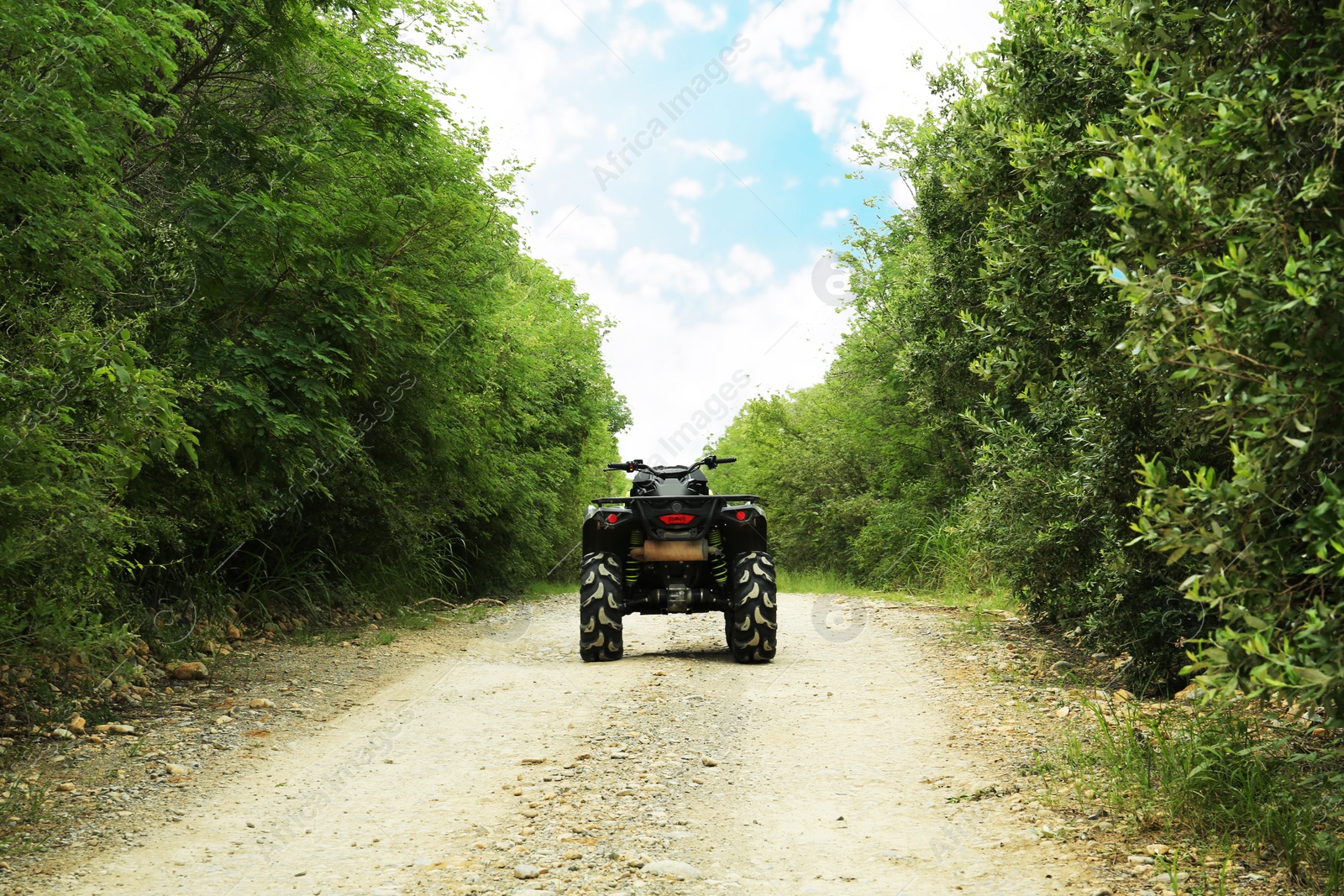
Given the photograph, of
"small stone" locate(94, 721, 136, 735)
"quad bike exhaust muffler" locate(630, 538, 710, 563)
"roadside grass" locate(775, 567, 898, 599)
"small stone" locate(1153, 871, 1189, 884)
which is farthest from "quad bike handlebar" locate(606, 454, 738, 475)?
"roadside grass" locate(775, 567, 898, 599)

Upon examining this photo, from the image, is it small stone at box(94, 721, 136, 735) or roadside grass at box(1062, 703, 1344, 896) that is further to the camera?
small stone at box(94, 721, 136, 735)

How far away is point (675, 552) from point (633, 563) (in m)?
0.74

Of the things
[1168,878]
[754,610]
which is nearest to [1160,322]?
[1168,878]

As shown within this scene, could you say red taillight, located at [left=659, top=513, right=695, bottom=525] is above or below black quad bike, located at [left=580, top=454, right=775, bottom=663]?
above

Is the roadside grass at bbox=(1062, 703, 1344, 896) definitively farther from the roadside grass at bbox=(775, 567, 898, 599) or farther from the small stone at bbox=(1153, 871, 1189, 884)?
the roadside grass at bbox=(775, 567, 898, 599)

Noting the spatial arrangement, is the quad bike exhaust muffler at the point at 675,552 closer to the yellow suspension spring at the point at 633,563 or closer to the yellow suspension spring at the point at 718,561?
the yellow suspension spring at the point at 633,563

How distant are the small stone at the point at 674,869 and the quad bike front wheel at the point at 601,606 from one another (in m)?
5.22

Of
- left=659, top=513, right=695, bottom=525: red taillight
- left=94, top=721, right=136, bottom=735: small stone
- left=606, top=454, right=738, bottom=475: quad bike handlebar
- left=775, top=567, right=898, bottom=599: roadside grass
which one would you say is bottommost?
left=775, top=567, right=898, bottom=599: roadside grass

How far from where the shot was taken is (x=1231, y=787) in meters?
4.38

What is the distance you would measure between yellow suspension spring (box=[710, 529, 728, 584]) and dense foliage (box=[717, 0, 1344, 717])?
265cm

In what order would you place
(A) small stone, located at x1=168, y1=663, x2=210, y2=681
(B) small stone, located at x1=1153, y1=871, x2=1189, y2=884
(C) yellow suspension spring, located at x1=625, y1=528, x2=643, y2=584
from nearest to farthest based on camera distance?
(B) small stone, located at x1=1153, y1=871, x2=1189, y2=884
(A) small stone, located at x1=168, y1=663, x2=210, y2=681
(C) yellow suspension spring, located at x1=625, y1=528, x2=643, y2=584

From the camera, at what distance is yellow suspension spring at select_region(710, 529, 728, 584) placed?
991 cm

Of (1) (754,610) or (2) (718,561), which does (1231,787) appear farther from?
(2) (718,561)

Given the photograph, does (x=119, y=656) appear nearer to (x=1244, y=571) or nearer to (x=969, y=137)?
(x=1244, y=571)
